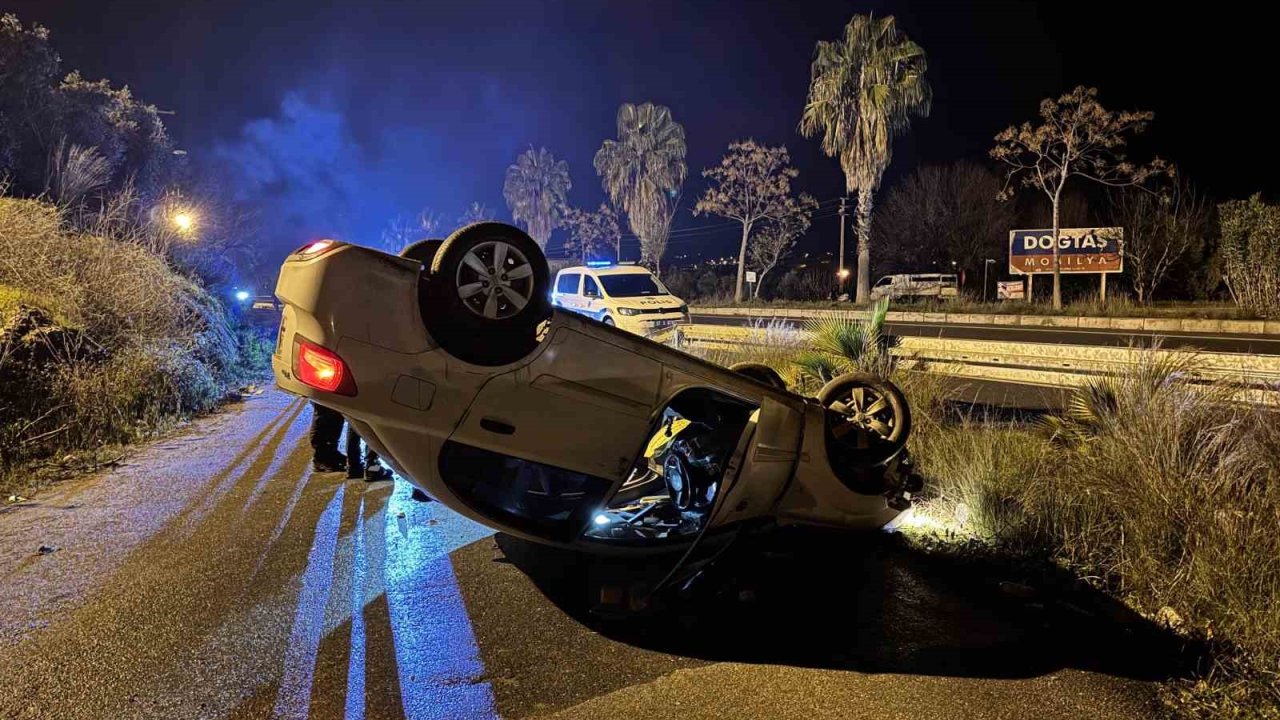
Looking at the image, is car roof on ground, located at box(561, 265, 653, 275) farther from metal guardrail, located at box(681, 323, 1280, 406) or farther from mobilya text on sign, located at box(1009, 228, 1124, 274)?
mobilya text on sign, located at box(1009, 228, 1124, 274)

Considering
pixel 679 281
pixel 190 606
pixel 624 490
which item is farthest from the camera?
pixel 679 281

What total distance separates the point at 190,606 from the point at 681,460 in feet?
9.36

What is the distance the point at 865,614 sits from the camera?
12.6 feet

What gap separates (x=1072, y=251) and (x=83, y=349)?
33.8 m

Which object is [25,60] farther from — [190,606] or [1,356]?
[190,606]

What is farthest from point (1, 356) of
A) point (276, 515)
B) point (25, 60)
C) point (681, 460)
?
point (25, 60)

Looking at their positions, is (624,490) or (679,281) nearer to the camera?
(624,490)

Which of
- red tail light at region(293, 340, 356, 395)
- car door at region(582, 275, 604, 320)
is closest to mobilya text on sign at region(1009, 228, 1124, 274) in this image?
car door at region(582, 275, 604, 320)

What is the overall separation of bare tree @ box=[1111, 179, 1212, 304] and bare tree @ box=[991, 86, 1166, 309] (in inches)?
132

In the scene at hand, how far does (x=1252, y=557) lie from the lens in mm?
3662

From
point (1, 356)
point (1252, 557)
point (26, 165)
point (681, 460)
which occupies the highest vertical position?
point (26, 165)

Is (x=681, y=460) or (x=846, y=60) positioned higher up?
(x=846, y=60)

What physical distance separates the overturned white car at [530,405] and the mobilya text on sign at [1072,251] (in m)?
29.6

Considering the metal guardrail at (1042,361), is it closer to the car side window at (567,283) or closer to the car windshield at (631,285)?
the car windshield at (631,285)
